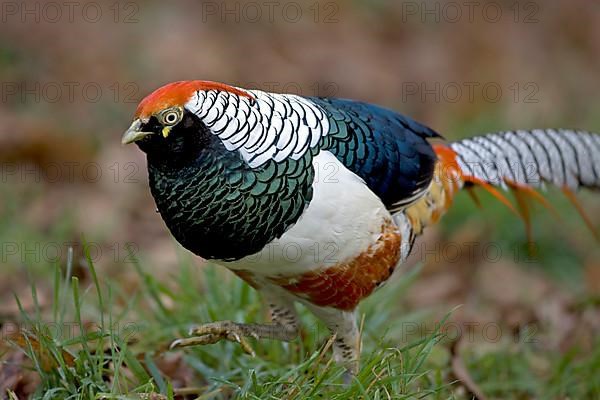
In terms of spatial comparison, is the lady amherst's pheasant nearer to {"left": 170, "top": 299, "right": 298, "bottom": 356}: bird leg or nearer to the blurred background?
{"left": 170, "top": 299, "right": 298, "bottom": 356}: bird leg

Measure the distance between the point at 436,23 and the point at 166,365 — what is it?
6.45 meters

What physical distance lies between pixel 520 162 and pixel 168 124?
63.2 inches

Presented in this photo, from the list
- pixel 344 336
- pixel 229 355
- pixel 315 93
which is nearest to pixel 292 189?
pixel 344 336

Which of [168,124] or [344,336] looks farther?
[344,336]

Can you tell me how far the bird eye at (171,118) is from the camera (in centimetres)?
257

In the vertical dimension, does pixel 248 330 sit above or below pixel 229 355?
above

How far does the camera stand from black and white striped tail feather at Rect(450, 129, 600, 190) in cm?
351

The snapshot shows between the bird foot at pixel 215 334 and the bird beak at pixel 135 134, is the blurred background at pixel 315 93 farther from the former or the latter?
the bird beak at pixel 135 134

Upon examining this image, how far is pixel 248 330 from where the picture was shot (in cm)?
317

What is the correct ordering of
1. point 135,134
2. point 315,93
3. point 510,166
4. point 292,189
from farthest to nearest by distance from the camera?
1. point 315,93
2. point 510,166
3. point 292,189
4. point 135,134

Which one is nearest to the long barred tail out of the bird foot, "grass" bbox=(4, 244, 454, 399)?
"grass" bbox=(4, 244, 454, 399)

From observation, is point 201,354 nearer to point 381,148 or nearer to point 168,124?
point 381,148

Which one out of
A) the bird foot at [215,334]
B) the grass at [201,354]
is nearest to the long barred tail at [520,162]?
the grass at [201,354]

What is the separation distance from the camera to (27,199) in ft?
19.1
